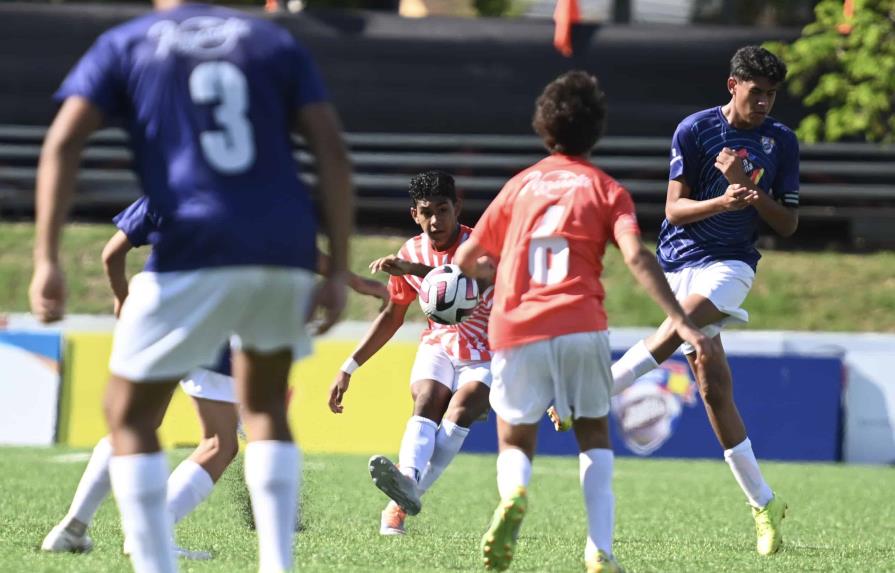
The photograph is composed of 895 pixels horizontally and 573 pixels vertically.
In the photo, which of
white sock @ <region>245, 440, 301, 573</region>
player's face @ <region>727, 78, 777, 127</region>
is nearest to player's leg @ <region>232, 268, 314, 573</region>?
white sock @ <region>245, 440, 301, 573</region>

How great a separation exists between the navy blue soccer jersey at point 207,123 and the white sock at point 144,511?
556 mm

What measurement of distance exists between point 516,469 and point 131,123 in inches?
74.2

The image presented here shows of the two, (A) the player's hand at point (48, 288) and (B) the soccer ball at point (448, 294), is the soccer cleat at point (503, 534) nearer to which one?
(A) the player's hand at point (48, 288)

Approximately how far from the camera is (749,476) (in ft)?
23.1

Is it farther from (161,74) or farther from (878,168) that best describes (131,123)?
(878,168)

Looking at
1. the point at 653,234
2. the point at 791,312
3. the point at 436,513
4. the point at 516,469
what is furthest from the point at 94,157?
the point at 516,469

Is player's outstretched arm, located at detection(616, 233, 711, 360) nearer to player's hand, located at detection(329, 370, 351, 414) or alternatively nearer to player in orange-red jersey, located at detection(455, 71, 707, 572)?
player in orange-red jersey, located at detection(455, 71, 707, 572)

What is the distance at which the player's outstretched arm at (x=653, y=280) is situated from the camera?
5070 millimetres

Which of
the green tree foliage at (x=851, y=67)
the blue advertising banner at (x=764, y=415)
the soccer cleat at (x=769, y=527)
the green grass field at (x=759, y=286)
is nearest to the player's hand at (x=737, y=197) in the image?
the soccer cleat at (x=769, y=527)

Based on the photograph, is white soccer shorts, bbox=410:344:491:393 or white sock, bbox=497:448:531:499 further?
white soccer shorts, bbox=410:344:491:393

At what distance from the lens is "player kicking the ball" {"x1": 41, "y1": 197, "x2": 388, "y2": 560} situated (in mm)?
5918

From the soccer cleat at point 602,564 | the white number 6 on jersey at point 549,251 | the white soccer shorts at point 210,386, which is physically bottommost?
the soccer cleat at point 602,564

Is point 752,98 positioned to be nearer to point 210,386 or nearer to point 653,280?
point 653,280

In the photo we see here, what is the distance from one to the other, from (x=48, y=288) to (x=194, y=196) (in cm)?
45
